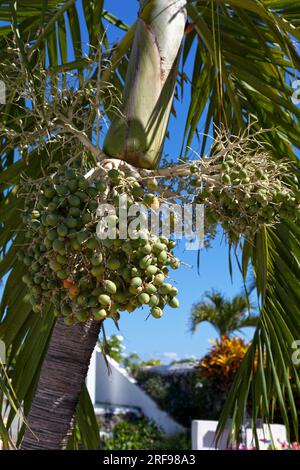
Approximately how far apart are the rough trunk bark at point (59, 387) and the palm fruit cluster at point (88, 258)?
1.05 ft

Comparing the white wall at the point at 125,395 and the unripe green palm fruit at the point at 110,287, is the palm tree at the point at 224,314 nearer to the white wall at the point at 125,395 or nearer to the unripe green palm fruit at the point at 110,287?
the white wall at the point at 125,395

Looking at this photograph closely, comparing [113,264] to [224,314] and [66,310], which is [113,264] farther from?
[224,314]

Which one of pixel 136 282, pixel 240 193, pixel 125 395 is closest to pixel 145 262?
pixel 136 282

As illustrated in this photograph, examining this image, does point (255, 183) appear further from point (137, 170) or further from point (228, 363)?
point (228, 363)

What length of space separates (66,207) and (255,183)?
1.52 ft

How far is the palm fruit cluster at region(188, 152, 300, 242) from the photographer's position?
1369 millimetres

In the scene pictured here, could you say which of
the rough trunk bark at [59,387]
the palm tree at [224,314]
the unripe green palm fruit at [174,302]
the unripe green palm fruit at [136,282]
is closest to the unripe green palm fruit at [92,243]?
the unripe green palm fruit at [136,282]

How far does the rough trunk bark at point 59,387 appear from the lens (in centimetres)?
159

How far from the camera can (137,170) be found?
1.44 meters

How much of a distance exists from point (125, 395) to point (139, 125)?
12.6 m
